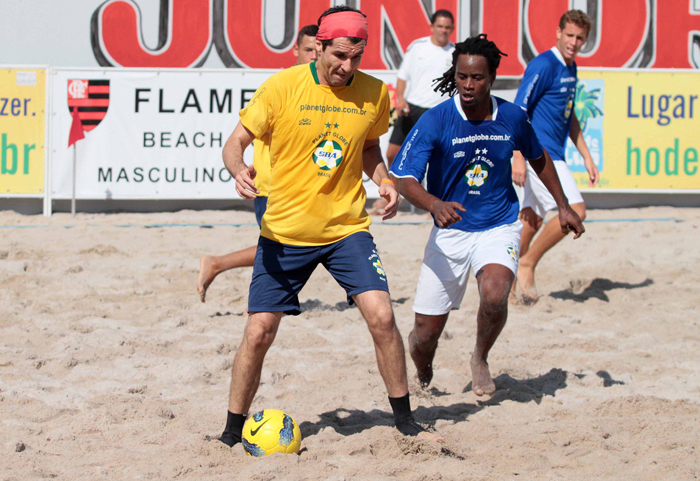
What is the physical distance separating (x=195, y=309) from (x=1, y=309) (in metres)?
1.41

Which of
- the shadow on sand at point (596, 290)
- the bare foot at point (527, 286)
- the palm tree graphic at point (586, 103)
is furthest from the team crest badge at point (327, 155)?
the palm tree graphic at point (586, 103)

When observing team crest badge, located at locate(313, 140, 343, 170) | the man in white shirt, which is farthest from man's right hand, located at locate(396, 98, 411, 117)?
team crest badge, located at locate(313, 140, 343, 170)

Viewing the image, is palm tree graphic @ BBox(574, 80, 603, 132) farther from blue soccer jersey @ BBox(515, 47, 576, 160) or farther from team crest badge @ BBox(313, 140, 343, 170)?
team crest badge @ BBox(313, 140, 343, 170)

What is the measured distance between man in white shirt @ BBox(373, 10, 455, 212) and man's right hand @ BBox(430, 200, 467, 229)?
565 cm

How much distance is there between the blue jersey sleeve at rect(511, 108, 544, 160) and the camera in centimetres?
450

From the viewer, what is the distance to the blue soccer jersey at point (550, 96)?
644 cm

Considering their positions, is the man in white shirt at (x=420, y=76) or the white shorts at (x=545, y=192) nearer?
the white shorts at (x=545, y=192)

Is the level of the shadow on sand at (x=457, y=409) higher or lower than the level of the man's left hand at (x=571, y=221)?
lower

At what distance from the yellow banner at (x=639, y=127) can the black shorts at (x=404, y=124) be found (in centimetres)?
208

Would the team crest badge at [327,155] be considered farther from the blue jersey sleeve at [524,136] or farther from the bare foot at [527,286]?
the bare foot at [527,286]

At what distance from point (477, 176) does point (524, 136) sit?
1.16 feet

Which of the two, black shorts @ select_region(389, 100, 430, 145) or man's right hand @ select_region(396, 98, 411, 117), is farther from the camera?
black shorts @ select_region(389, 100, 430, 145)

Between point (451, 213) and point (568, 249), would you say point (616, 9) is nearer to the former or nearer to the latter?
point (568, 249)

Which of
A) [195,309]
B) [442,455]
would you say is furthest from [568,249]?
[442,455]
